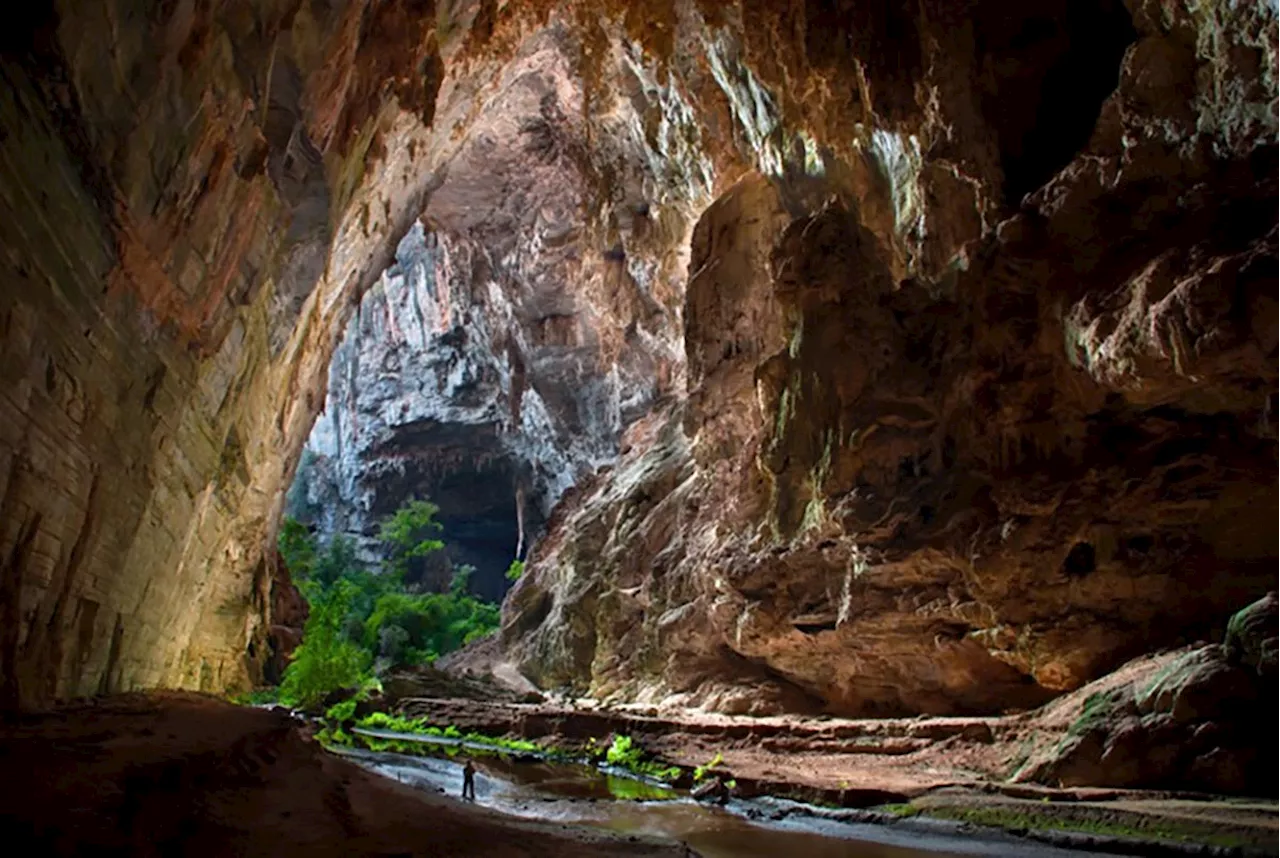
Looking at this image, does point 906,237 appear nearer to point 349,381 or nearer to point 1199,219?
point 1199,219

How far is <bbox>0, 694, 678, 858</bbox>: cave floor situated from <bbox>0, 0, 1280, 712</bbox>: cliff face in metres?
1.41

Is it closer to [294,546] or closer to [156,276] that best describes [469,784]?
[156,276]

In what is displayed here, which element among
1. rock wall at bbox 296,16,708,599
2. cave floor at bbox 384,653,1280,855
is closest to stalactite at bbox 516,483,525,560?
rock wall at bbox 296,16,708,599

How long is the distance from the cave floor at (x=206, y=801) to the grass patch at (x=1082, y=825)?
3.69 m

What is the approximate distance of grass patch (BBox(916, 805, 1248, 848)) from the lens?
6484 millimetres

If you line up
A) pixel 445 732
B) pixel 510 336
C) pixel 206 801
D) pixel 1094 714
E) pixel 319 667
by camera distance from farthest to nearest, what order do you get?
1. pixel 510 336
2. pixel 319 667
3. pixel 445 732
4. pixel 1094 714
5. pixel 206 801

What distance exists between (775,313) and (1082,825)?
1487 centimetres

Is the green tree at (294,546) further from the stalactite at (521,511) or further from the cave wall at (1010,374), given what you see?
the cave wall at (1010,374)

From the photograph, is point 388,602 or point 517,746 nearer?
point 517,746

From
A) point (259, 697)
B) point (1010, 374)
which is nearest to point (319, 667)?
point (259, 697)

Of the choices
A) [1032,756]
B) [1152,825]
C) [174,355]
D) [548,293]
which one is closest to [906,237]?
[1032,756]

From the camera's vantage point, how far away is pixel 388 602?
3803 cm

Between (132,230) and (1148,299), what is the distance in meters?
10.7

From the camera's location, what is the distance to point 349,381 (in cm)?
5134
